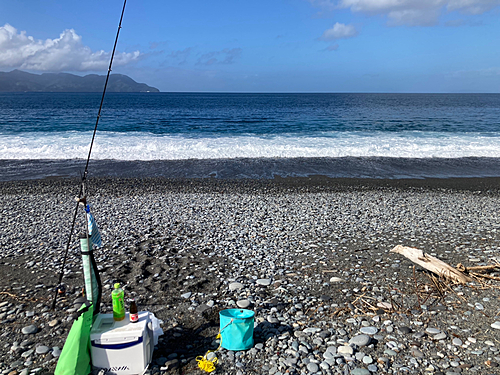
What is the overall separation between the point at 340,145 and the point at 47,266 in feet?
56.3

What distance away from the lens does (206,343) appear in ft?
12.6

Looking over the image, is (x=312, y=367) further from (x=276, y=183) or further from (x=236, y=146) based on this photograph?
(x=236, y=146)

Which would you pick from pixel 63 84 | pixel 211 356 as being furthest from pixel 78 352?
pixel 63 84

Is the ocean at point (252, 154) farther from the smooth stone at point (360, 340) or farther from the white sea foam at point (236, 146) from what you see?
the smooth stone at point (360, 340)

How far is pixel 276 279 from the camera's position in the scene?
531 cm

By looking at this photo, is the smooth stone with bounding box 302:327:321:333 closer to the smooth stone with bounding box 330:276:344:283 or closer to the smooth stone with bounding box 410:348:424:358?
the smooth stone with bounding box 410:348:424:358

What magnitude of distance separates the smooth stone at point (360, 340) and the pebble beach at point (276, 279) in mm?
25

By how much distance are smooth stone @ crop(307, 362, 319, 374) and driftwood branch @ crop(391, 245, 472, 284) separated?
2640 millimetres

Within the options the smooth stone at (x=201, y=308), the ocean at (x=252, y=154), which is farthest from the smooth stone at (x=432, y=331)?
the ocean at (x=252, y=154)

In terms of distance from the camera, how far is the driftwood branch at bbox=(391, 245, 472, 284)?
505cm

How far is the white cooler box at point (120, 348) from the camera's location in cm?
325

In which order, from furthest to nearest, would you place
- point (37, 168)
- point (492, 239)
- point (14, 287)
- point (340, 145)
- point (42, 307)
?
point (340, 145) < point (37, 168) < point (492, 239) < point (14, 287) < point (42, 307)

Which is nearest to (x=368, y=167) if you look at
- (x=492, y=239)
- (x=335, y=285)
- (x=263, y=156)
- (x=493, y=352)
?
(x=263, y=156)

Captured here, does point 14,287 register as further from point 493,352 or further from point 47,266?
point 493,352
